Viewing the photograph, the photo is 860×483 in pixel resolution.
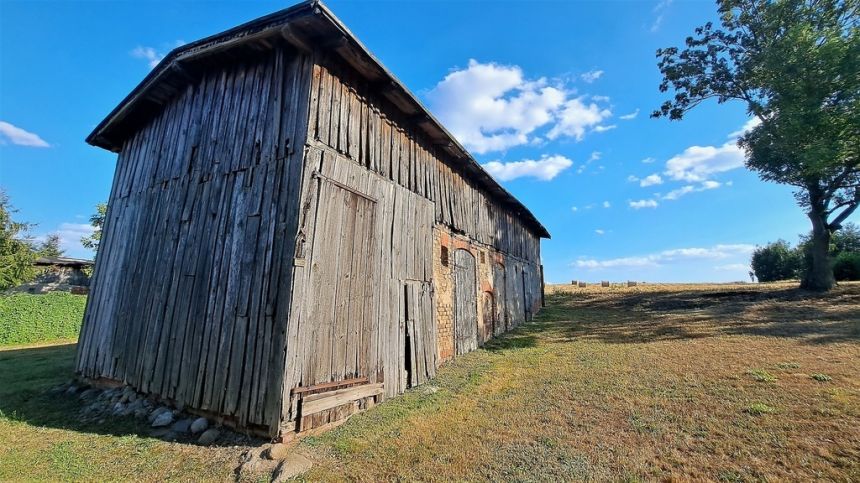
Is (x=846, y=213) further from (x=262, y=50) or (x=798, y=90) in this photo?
(x=262, y=50)

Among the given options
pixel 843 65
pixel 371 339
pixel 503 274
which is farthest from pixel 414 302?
pixel 843 65

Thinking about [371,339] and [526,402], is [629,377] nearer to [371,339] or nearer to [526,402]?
[526,402]

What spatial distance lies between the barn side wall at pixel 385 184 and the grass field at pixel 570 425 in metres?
0.98

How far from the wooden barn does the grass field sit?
32.9 inches

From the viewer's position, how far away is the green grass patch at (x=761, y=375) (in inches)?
262

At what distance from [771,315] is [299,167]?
1734 cm

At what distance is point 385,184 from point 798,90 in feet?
57.1

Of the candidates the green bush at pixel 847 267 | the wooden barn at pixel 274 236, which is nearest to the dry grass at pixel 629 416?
the wooden barn at pixel 274 236

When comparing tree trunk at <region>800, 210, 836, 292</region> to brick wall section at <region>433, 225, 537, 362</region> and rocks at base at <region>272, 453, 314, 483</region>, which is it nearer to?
brick wall section at <region>433, 225, 537, 362</region>

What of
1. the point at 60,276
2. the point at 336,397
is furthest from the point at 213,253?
the point at 60,276

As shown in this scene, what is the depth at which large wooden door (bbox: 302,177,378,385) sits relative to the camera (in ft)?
18.2

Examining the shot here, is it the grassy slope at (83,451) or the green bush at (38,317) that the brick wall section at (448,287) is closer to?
the grassy slope at (83,451)

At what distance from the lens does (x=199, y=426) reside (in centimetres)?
548

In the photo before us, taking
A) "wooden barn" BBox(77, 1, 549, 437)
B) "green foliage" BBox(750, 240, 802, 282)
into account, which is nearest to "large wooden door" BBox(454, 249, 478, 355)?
"wooden barn" BBox(77, 1, 549, 437)
